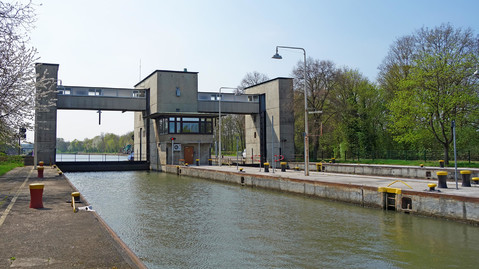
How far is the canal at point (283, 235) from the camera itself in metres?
9.21

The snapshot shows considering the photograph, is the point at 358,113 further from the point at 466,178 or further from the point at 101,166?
the point at 466,178

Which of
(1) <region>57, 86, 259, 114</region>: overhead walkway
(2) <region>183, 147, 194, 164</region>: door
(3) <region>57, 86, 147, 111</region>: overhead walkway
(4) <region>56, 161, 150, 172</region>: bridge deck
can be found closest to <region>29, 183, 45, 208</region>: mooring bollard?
(1) <region>57, 86, 259, 114</region>: overhead walkway

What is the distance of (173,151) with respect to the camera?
41469 millimetres

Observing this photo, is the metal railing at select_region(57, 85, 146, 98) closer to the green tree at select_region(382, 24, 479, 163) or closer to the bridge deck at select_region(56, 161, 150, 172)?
the bridge deck at select_region(56, 161, 150, 172)

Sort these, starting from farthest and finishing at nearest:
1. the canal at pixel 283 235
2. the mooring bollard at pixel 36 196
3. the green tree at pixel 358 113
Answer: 1. the green tree at pixel 358 113
2. the mooring bollard at pixel 36 196
3. the canal at pixel 283 235

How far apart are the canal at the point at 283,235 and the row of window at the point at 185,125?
73.5ft

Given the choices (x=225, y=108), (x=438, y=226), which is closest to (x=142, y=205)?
(x=438, y=226)

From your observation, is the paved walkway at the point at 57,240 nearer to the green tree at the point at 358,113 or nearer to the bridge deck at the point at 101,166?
the bridge deck at the point at 101,166

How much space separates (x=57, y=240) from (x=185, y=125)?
Answer: 33356mm

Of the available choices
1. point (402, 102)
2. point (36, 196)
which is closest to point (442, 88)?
point (402, 102)

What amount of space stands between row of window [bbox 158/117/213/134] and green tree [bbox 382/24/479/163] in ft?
63.2

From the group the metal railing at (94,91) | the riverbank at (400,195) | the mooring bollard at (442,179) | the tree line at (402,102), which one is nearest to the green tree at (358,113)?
the tree line at (402,102)

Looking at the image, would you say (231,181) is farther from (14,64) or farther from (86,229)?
(86,229)

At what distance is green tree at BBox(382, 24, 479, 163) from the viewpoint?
106 ft
